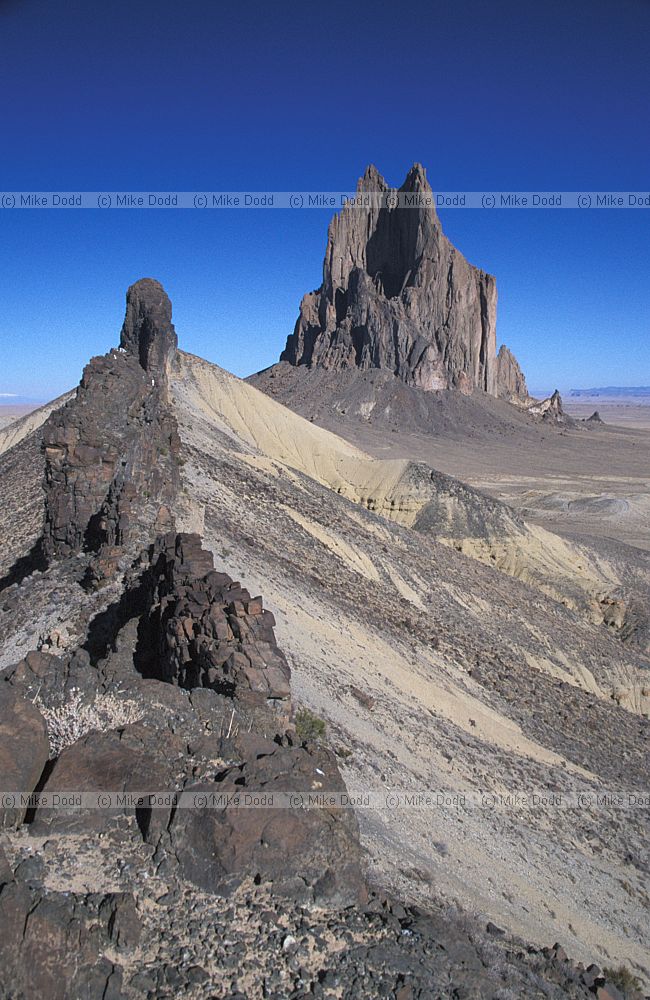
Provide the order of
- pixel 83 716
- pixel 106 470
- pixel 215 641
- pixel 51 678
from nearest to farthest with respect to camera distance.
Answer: pixel 83 716 < pixel 51 678 < pixel 215 641 < pixel 106 470

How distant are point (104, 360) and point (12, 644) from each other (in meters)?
15.0

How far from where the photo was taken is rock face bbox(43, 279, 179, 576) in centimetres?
1619

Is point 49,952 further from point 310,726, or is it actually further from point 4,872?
point 310,726

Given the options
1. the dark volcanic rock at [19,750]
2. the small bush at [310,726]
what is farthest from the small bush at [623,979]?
the dark volcanic rock at [19,750]

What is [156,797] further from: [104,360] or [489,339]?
[489,339]

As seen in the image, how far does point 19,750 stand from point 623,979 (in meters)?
6.82

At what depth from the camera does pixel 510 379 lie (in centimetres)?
12950

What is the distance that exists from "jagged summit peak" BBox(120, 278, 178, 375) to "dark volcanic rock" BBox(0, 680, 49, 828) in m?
29.7

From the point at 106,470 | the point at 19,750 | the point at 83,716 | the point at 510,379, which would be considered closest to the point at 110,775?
the point at 19,750

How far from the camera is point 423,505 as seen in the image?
115 ft

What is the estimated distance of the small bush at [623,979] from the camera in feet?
22.8

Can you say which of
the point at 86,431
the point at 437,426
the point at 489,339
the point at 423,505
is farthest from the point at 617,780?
the point at 489,339

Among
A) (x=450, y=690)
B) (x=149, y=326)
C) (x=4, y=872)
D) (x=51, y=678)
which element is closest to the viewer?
(x=4, y=872)

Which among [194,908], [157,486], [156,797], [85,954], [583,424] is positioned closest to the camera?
[85,954]
